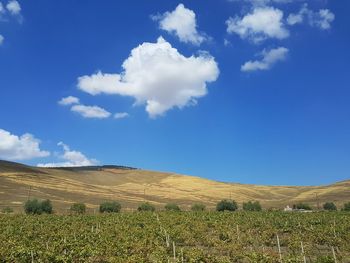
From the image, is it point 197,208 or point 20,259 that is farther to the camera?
point 197,208

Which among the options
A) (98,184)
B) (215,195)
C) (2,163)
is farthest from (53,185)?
(215,195)

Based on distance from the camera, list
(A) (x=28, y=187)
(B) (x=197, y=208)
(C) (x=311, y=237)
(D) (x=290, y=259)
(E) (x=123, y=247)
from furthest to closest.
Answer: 1. (A) (x=28, y=187)
2. (B) (x=197, y=208)
3. (C) (x=311, y=237)
4. (E) (x=123, y=247)
5. (D) (x=290, y=259)

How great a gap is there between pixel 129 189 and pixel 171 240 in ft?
369

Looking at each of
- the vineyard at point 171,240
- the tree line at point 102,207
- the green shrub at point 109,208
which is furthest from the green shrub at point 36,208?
the vineyard at point 171,240

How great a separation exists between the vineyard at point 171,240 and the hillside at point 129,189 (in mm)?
51300

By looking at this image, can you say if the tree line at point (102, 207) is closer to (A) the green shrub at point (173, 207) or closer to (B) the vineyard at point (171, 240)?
(A) the green shrub at point (173, 207)

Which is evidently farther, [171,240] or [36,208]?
[36,208]

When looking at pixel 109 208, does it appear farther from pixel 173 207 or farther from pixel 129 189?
pixel 129 189

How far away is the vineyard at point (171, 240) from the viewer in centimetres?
3362

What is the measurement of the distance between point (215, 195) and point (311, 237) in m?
110

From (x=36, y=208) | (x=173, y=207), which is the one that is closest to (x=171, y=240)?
(x=36, y=208)

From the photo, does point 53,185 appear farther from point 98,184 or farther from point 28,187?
point 98,184

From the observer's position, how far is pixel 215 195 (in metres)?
158

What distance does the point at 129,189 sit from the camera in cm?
15800
